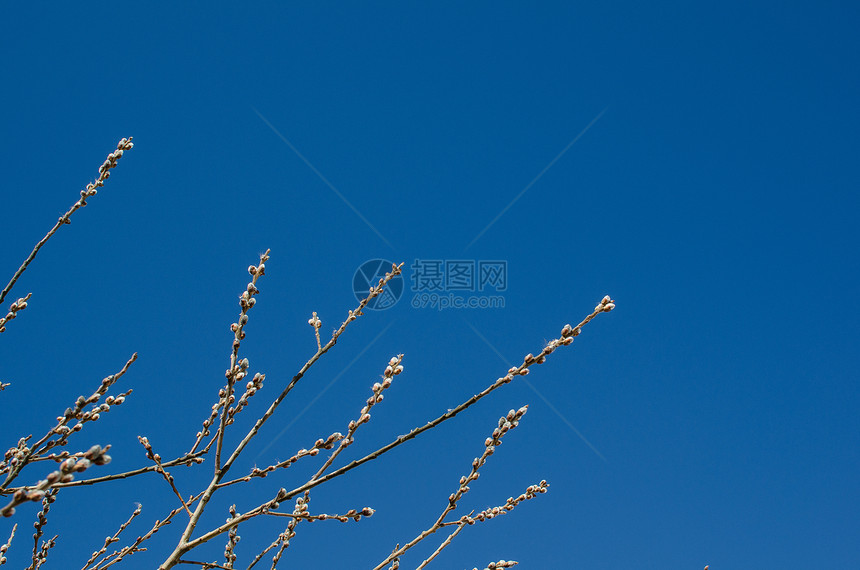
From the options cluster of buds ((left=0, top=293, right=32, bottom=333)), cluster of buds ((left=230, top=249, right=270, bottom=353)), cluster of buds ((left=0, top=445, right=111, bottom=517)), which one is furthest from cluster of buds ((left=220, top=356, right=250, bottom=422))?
cluster of buds ((left=0, top=293, right=32, bottom=333))

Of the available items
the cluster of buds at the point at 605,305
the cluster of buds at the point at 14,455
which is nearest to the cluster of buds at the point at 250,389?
the cluster of buds at the point at 14,455

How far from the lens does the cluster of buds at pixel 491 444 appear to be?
98.9 inches

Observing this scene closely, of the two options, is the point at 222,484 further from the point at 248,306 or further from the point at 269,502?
the point at 248,306

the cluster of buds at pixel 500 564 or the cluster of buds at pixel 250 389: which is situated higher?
the cluster of buds at pixel 250 389

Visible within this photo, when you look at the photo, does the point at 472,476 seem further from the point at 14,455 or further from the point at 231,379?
the point at 14,455

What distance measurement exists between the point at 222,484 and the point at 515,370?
50.1 inches

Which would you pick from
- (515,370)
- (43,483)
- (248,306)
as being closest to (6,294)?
(248,306)

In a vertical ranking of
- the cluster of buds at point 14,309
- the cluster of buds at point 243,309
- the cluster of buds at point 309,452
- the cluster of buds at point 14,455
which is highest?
the cluster of buds at point 14,309

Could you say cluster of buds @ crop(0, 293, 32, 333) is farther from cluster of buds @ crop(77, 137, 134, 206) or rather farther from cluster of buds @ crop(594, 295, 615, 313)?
cluster of buds @ crop(594, 295, 615, 313)

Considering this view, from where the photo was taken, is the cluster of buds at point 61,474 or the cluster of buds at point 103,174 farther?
the cluster of buds at point 103,174

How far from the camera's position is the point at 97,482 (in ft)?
7.22

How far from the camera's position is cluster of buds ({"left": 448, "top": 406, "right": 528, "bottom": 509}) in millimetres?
2512

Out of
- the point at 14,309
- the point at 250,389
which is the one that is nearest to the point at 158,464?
the point at 250,389

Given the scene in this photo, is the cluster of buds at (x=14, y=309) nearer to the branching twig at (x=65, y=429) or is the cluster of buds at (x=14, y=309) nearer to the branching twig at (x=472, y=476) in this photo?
the branching twig at (x=65, y=429)
